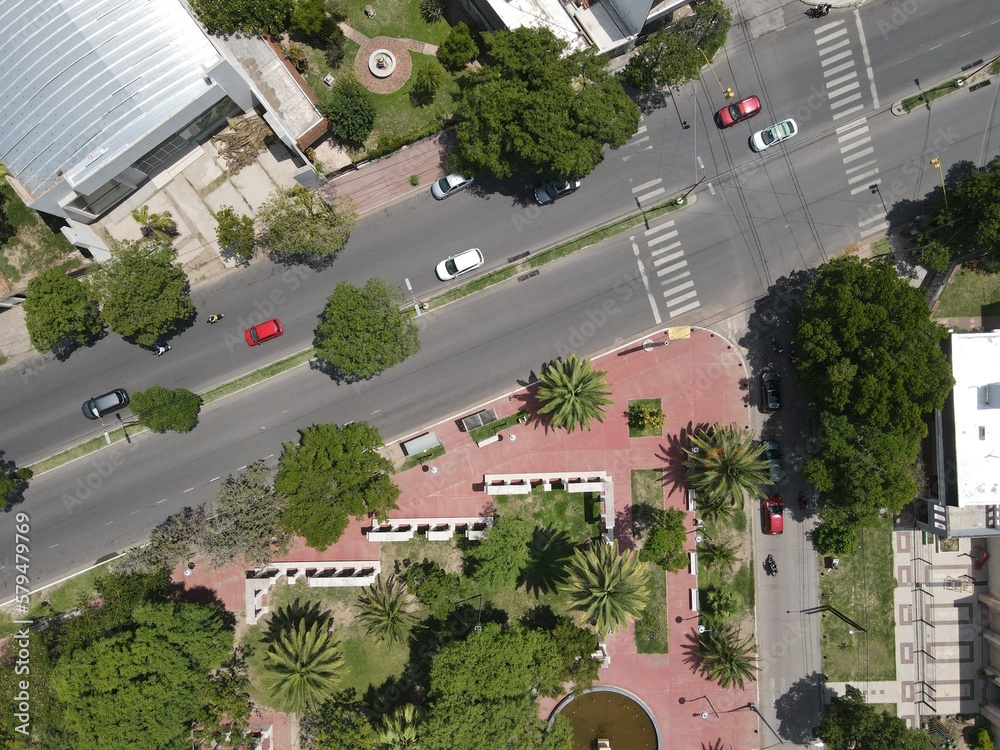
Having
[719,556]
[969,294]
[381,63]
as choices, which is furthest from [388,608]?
[969,294]

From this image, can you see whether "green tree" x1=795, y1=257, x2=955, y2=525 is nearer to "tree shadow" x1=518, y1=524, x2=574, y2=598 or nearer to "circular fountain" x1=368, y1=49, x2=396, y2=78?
"tree shadow" x1=518, y1=524, x2=574, y2=598

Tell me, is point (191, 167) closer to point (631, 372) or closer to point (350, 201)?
point (350, 201)

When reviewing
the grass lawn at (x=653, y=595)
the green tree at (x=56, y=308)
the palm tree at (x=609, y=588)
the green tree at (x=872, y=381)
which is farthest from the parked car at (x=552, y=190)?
the green tree at (x=56, y=308)

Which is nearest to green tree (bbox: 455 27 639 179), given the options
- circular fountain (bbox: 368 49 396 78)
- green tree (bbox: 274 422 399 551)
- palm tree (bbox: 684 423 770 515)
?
circular fountain (bbox: 368 49 396 78)

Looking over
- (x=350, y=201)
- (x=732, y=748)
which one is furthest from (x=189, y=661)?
(x=732, y=748)

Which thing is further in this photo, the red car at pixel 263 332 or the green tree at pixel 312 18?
the red car at pixel 263 332

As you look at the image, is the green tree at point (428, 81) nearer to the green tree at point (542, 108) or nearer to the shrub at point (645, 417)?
the green tree at point (542, 108)

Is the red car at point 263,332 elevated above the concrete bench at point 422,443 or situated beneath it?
elevated above
